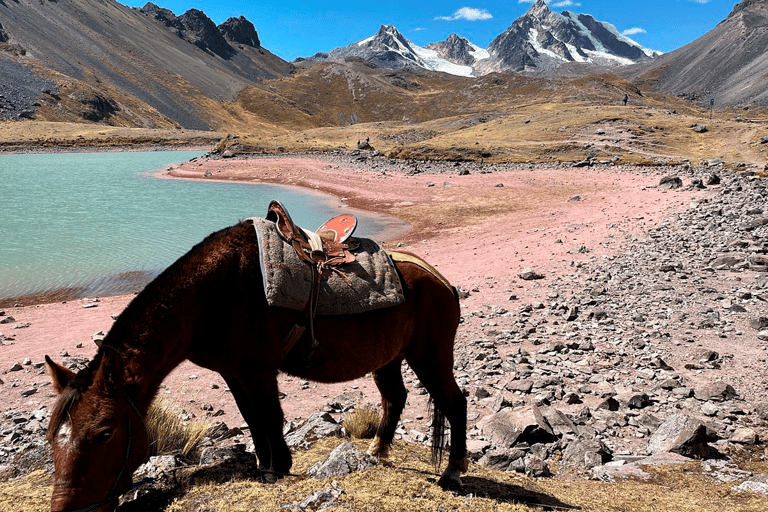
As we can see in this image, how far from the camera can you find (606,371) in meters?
6.54

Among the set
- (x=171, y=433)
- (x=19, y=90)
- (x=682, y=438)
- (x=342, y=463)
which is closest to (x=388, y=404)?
(x=342, y=463)

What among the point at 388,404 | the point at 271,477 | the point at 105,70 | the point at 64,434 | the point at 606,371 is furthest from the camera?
the point at 105,70

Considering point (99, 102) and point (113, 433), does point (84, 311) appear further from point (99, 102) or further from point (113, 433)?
point (99, 102)

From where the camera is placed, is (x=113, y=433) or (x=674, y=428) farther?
(x=674, y=428)

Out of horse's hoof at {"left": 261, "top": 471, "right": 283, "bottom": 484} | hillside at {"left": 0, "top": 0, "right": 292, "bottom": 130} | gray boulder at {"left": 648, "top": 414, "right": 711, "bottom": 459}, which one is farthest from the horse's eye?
hillside at {"left": 0, "top": 0, "right": 292, "bottom": 130}

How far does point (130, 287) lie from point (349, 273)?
12447 mm

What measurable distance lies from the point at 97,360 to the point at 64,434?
41 cm

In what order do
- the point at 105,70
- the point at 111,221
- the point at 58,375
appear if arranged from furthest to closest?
the point at 105,70, the point at 111,221, the point at 58,375

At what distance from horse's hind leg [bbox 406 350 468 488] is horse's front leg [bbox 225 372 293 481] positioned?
1.31m

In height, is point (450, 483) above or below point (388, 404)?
below

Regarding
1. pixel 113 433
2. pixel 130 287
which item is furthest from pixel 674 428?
pixel 130 287

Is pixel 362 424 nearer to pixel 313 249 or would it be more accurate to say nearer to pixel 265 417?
pixel 265 417

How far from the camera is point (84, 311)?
11500mm

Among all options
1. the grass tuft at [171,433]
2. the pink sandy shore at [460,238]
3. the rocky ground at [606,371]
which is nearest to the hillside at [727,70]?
the pink sandy shore at [460,238]
